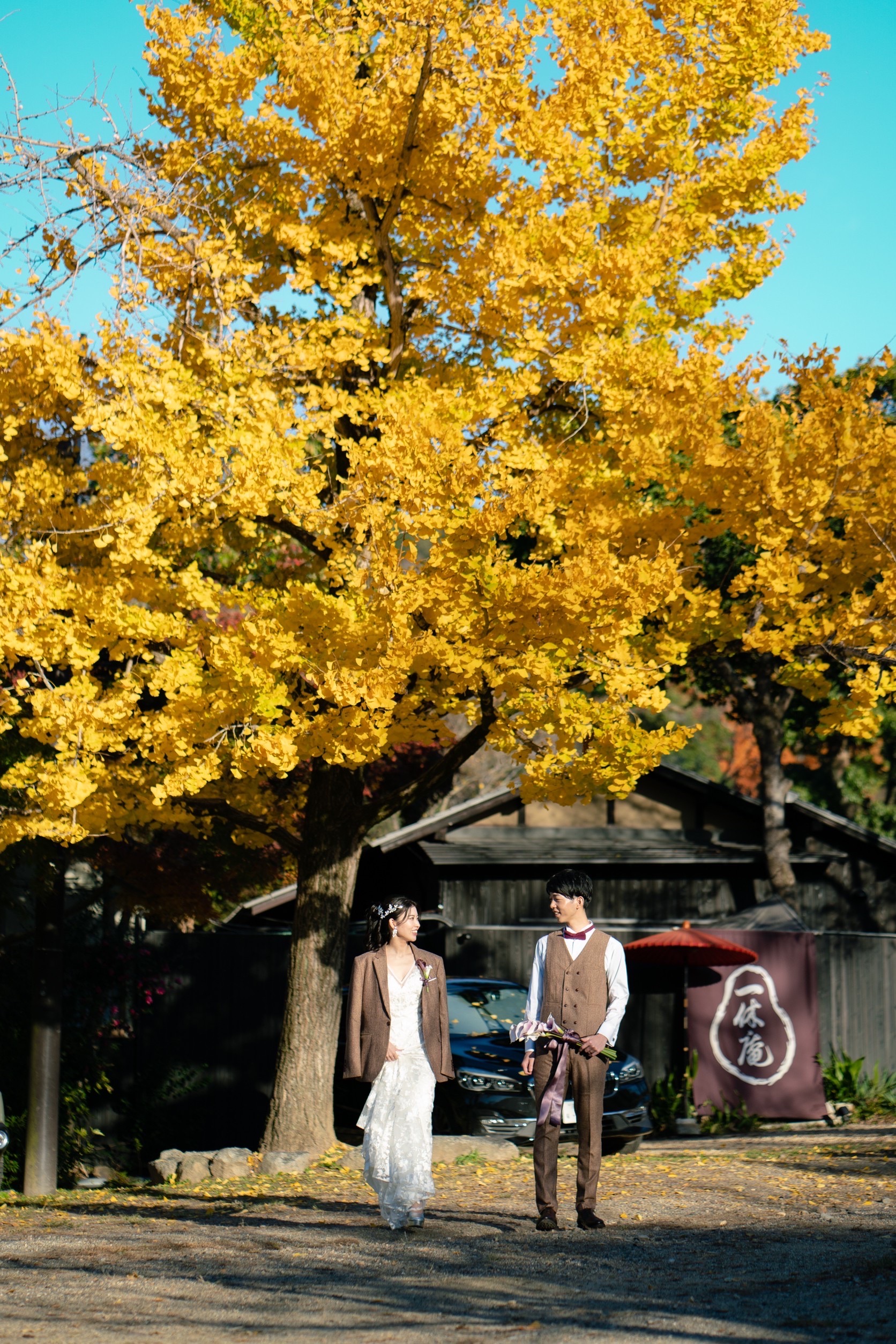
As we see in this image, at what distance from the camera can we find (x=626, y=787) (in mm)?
9586

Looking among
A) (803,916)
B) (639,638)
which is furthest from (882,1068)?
(639,638)

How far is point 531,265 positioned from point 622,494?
176 cm

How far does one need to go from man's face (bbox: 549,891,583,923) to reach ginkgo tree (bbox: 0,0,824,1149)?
6.75ft

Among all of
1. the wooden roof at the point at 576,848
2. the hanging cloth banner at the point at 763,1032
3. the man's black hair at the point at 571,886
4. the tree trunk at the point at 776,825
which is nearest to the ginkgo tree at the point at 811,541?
the man's black hair at the point at 571,886

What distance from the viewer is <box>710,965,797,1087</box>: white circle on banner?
1545 cm

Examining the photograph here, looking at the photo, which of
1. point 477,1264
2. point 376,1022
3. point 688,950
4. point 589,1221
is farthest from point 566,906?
point 688,950

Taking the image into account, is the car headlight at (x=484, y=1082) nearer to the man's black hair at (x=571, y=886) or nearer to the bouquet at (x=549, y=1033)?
the bouquet at (x=549, y=1033)

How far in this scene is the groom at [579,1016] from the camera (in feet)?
23.8

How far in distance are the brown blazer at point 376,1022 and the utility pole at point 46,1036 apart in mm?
5022

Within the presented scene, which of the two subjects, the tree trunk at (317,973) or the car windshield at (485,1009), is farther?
the car windshield at (485,1009)

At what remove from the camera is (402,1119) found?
7.38 meters

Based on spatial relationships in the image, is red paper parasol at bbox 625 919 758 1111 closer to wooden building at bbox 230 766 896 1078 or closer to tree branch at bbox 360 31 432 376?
wooden building at bbox 230 766 896 1078

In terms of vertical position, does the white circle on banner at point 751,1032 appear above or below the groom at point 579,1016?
below

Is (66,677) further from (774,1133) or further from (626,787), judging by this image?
(774,1133)
